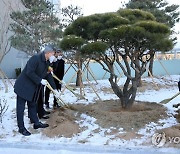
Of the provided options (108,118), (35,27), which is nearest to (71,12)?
(35,27)

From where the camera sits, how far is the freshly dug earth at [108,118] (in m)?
3.86

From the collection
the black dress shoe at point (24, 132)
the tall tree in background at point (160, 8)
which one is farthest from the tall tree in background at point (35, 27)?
the black dress shoe at point (24, 132)

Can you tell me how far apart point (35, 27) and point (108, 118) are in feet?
15.3

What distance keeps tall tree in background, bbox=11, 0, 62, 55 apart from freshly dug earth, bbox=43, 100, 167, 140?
3.57m

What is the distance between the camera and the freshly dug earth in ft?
12.6

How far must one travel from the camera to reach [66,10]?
9266 mm

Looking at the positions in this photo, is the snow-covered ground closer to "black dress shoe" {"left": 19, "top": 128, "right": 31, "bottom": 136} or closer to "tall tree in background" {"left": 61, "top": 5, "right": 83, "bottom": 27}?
"black dress shoe" {"left": 19, "top": 128, "right": 31, "bottom": 136}

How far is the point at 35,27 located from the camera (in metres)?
8.15

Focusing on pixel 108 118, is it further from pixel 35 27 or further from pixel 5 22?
pixel 5 22

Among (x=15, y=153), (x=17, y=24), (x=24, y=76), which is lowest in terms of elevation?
(x=15, y=153)

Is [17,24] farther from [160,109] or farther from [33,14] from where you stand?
[160,109]

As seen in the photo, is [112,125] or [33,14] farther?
[33,14]

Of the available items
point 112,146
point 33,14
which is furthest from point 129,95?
point 33,14

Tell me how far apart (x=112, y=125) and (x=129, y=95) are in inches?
39.1
